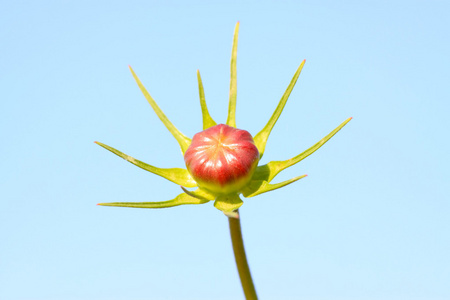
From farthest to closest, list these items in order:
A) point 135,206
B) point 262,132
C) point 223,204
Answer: point 262,132
point 223,204
point 135,206

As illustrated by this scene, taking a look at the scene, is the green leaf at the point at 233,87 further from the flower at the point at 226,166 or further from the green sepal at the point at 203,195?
the green sepal at the point at 203,195

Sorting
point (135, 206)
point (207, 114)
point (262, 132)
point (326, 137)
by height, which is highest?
point (207, 114)

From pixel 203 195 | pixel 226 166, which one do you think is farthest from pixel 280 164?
pixel 203 195

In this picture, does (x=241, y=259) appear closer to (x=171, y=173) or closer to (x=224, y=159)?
(x=224, y=159)

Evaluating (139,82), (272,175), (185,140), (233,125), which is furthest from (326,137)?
(139,82)

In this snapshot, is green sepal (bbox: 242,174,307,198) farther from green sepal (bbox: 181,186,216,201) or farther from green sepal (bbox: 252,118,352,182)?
green sepal (bbox: 181,186,216,201)

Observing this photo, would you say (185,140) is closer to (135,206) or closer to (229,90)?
(229,90)
